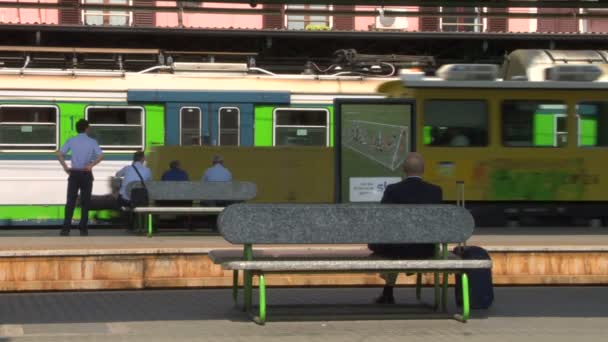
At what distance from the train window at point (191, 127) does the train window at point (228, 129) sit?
0.38m

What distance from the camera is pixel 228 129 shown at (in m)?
22.1

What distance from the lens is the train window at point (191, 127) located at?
22.0m

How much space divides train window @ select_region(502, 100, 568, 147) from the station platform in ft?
25.9

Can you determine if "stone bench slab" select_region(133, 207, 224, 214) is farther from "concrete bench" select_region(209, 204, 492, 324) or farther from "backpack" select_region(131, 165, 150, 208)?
"concrete bench" select_region(209, 204, 492, 324)

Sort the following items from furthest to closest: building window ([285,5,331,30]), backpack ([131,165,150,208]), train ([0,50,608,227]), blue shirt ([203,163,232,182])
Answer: building window ([285,5,331,30]) → train ([0,50,608,227]) → blue shirt ([203,163,232,182]) → backpack ([131,165,150,208])

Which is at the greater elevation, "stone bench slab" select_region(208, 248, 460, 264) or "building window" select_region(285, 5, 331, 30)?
"building window" select_region(285, 5, 331, 30)

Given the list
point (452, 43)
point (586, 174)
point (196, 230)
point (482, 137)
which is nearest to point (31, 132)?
point (196, 230)

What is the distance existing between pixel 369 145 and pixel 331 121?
13.1 ft

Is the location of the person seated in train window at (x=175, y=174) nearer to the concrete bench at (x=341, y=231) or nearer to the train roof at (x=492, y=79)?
the train roof at (x=492, y=79)

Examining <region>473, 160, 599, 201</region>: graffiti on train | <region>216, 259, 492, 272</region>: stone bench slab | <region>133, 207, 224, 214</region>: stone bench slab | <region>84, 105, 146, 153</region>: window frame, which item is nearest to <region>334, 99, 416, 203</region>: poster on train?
<region>133, 207, 224, 214</region>: stone bench slab

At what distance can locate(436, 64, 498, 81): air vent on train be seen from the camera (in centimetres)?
2078

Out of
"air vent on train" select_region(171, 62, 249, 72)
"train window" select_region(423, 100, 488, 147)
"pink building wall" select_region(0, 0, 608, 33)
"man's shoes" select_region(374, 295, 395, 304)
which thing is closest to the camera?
"man's shoes" select_region(374, 295, 395, 304)

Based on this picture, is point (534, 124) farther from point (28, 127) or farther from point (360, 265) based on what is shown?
point (360, 265)

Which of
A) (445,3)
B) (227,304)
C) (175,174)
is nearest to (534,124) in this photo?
(175,174)
